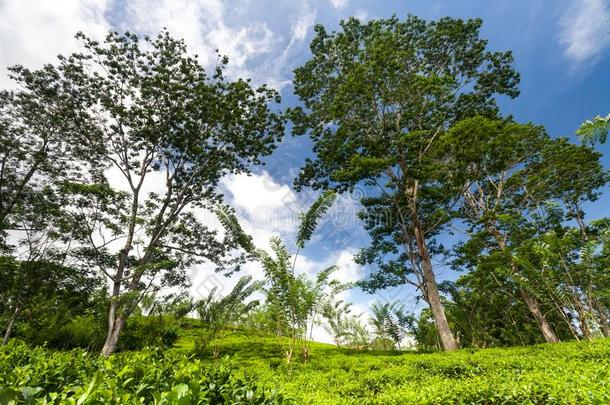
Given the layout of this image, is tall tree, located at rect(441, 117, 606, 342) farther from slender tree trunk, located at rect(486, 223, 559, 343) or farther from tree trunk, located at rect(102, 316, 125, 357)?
tree trunk, located at rect(102, 316, 125, 357)

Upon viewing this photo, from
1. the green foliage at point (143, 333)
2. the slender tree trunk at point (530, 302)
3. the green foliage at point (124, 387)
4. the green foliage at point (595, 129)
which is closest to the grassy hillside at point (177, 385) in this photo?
the green foliage at point (124, 387)

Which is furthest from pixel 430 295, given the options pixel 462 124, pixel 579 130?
pixel 579 130

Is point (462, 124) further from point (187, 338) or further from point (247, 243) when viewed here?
point (187, 338)

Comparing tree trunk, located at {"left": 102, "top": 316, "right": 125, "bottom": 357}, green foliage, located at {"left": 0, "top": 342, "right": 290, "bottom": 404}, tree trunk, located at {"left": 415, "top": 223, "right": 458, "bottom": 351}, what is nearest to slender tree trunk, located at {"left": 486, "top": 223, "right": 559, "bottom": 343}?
tree trunk, located at {"left": 415, "top": 223, "right": 458, "bottom": 351}

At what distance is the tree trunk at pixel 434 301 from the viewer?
1320cm

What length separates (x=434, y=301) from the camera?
546 inches

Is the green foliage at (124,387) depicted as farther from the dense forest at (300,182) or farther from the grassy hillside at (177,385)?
the dense forest at (300,182)

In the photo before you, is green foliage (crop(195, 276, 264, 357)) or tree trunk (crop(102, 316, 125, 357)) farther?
green foliage (crop(195, 276, 264, 357))

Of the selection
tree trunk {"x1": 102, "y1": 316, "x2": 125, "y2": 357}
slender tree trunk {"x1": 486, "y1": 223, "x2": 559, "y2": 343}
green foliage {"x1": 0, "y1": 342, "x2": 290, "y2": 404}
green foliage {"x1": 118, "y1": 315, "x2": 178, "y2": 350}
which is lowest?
green foliage {"x1": 0, "y1": 342, "x2": 290, "y2": 404}

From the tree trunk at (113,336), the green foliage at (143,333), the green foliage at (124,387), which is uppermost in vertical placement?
the green foliage at (143,333)

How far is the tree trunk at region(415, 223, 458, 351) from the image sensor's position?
13201 mm

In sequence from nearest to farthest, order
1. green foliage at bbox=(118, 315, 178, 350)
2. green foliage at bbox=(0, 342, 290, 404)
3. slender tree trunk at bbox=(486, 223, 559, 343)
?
green foliage at bbox=(0, 342, 290, 404) < green foliage at bbox=(118, 315, 178, 350) < slender tree trunk at bbox=(486, 223, 559, 343)

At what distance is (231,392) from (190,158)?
15885mm

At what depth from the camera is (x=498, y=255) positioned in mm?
16422
